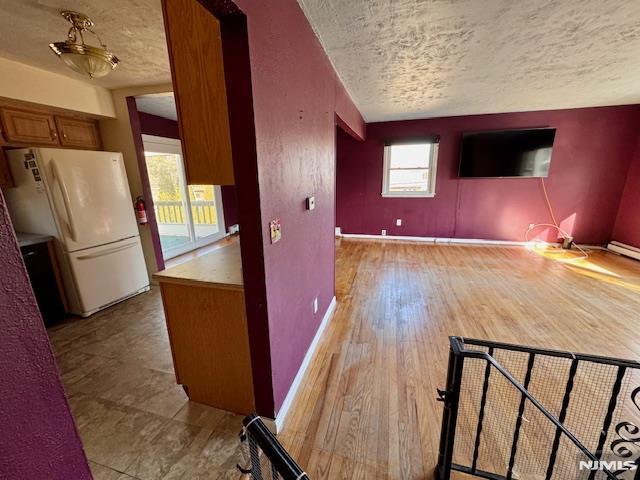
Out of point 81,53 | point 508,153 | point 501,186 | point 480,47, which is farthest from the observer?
point 501,186

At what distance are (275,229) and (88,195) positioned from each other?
2528mm

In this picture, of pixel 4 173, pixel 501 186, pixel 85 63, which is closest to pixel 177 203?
pixel 4 173

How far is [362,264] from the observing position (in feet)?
14.0

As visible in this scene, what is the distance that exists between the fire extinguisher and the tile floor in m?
1.36

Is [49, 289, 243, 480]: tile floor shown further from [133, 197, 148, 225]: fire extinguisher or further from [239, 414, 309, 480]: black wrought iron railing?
[133, 197, 148, 225]: fire extinguisher

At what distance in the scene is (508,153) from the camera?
15.2ft

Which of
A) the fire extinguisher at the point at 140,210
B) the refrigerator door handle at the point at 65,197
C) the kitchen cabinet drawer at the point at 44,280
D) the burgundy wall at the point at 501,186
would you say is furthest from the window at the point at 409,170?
the kitchen cabinet drawer at the point at 44,280

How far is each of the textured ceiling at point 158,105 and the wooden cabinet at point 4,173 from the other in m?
1.47

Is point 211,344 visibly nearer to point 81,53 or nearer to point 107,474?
point 107,474

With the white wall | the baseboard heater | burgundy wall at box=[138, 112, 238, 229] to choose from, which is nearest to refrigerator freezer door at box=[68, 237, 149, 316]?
burgundy wall at box=[138, 112, 238, 229]

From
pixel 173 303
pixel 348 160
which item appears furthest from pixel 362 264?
pixel 173 303

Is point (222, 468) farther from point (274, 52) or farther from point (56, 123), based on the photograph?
point (56, 123)

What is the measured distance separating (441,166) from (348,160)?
1836 mm

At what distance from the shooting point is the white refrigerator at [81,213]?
8.13ft
